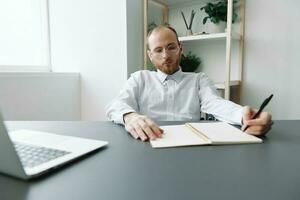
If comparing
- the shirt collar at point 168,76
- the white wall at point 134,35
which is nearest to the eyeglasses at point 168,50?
the shirt collar at point 168,76

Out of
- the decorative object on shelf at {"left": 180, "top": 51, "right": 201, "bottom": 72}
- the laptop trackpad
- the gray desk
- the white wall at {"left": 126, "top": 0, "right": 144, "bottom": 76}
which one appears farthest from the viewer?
the decorative object on shelf at {"left": 180, "top": 51, "right": 201, "bottom": 72}

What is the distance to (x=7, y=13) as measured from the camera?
6.93 ft

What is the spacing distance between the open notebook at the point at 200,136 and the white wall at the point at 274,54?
1.35 meters

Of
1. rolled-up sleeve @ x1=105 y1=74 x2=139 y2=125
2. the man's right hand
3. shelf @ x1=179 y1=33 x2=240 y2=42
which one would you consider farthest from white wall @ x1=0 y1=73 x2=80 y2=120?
the man's right hand

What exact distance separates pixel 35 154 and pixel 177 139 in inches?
14.4

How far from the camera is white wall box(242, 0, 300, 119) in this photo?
1.94 m

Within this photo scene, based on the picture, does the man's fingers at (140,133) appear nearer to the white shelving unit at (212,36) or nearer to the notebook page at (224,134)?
the notebook page at (224,134)

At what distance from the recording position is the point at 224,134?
773 millimetres

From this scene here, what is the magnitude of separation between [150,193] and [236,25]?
1.98 metres

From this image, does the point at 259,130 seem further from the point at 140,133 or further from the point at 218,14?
the point at 218,14

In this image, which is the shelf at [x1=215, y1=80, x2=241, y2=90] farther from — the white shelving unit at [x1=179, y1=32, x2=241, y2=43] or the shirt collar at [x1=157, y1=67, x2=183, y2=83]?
the shirt collar at [x1=157, y1=67, x2=183, y2=83]

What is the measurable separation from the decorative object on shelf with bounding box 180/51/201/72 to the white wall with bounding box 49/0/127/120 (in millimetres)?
503

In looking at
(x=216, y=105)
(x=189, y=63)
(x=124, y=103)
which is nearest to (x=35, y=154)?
(x=124, y=103)

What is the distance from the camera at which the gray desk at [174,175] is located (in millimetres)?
398
